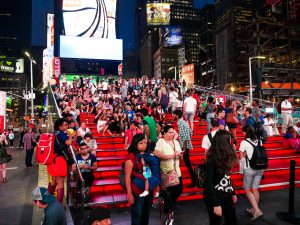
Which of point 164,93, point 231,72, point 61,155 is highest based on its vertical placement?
point 231,72

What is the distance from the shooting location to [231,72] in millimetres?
65938

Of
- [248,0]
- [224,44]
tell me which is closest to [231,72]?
[224,44]

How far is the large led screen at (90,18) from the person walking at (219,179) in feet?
176

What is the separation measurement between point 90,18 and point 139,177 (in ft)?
181

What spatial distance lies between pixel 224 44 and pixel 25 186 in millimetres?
71083

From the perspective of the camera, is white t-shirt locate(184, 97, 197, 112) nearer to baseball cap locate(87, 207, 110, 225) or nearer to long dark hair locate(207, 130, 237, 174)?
long dark hair locate(207, 130, 237, 174)

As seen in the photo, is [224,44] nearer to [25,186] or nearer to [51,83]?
[51,83]

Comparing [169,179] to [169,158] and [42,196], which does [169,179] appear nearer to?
[169,158]

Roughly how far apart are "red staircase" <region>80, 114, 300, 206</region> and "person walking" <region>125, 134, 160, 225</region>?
2498 millimetres

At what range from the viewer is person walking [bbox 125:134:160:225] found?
396 cm

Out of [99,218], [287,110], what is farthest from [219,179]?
[287,110]

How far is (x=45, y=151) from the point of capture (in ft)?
18.6

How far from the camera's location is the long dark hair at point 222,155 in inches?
136

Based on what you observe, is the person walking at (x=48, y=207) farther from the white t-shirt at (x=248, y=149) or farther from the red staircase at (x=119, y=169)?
the white t-shirt at (x=248, y=149)
